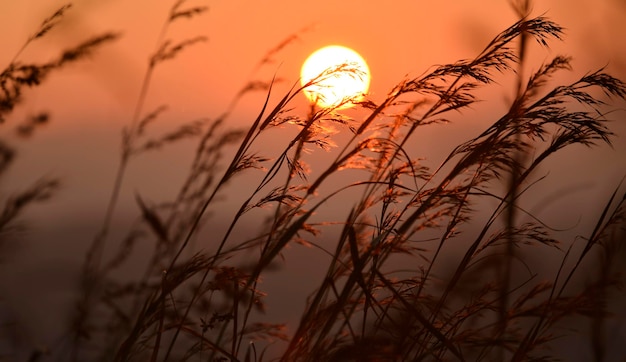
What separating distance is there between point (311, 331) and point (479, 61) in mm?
797

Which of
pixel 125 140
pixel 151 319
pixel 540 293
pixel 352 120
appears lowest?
pixel 151 319

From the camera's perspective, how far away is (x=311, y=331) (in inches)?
77.5

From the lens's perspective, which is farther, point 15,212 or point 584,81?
point 15,212

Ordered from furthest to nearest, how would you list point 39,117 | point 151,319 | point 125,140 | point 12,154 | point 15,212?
1. point 125,140
2. point 39,117
3. point 12,154
4. point 15,212
5. point 151,319

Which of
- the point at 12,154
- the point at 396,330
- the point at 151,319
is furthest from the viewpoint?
the point at 12,154

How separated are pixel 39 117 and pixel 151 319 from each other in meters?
0.99

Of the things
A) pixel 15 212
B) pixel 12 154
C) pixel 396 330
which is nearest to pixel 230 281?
pixel 396 330

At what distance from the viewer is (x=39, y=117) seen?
2549mm

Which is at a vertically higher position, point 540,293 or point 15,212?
point 15,212

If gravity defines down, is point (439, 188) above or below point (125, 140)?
below

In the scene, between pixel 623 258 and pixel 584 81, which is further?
pixel 623 258

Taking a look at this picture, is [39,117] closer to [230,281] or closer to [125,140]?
[125,140]

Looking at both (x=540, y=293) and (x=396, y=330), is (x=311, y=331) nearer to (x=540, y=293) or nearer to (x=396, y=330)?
(x=396, y=330)

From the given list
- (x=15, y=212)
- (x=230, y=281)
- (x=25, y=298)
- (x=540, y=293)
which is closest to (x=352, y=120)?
(x=230, y=281)
